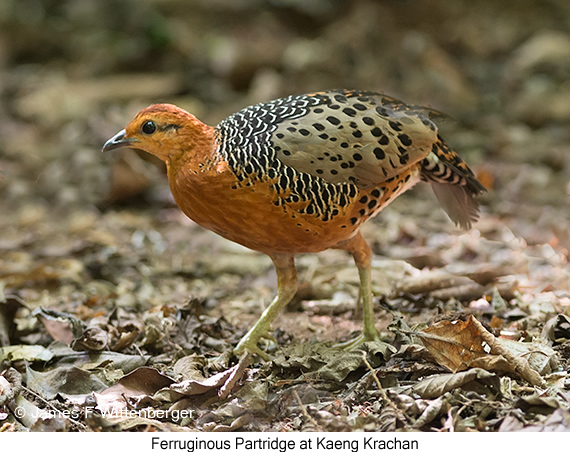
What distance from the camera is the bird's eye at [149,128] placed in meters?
3.83

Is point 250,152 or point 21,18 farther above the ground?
point 250,152

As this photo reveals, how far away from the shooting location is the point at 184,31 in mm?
12008

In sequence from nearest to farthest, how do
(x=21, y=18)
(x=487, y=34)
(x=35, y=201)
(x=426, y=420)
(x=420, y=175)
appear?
Result: (x=426, y=420)
(x=420, y=175)
(x=35, y=201)
(x=487, y=34)
(x=21, y=18)

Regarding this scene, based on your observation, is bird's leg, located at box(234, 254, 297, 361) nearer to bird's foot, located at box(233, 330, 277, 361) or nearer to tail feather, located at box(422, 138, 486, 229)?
bird's foot, located at box(233, 330, 277, 361)

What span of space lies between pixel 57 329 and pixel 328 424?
2194mm

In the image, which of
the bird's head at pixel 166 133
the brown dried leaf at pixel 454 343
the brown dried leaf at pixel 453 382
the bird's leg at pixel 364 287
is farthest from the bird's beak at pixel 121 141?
the brown dried leaf at pixel 453 382

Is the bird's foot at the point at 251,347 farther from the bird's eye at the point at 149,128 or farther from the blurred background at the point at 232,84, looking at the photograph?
the blurred background at the point at 232,84

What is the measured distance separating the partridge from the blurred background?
2.36m

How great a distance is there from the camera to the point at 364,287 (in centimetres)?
430

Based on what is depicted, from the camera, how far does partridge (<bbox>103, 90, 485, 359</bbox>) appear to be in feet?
12.2

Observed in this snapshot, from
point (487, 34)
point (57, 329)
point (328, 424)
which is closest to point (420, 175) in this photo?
point (328, 424)

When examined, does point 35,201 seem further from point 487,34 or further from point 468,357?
point 487,34

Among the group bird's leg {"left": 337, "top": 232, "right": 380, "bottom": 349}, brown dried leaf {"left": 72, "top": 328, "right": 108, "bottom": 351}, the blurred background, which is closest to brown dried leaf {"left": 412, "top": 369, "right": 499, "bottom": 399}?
bird's leg {"left": 337, "top": 232, "right": 380, "bottom": 349}

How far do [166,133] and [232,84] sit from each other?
687 centimetres
